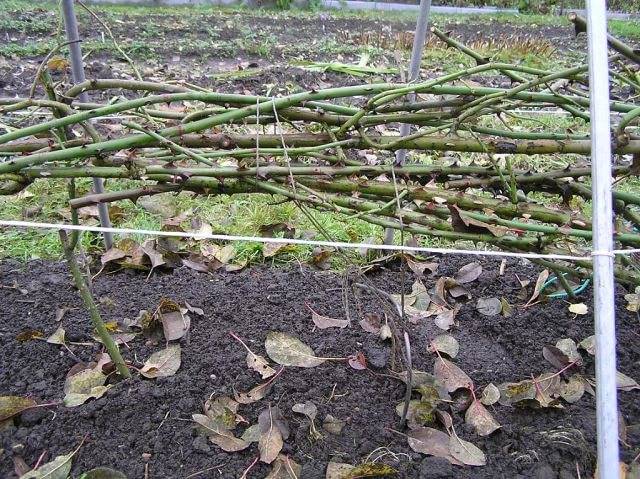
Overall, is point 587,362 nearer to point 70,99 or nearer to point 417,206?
point 417,206

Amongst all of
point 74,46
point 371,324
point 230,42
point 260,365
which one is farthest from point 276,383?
point 230,42

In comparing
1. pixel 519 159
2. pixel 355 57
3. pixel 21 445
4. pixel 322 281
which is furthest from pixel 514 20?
pixel 21 445

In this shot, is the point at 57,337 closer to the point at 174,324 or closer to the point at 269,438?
the point at 174,324

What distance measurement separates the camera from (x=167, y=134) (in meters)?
1.11

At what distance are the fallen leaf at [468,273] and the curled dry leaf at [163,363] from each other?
33.2 inches

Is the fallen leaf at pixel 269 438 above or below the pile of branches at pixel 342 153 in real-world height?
below

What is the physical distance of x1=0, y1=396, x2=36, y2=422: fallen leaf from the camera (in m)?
1.13

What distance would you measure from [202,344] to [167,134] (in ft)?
1.70

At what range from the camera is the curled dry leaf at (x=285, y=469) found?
1068 mm

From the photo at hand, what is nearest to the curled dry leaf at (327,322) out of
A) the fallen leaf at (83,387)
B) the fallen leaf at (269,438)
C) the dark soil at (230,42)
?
the fallen leaf at (269,438)

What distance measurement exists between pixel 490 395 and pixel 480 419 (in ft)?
0.25

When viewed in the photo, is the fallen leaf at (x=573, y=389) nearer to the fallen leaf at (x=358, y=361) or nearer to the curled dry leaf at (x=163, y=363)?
the fallen leaf at (x=358, y=361)

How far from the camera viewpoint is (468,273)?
1.75 meters

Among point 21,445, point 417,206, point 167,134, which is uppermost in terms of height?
point 167,134
